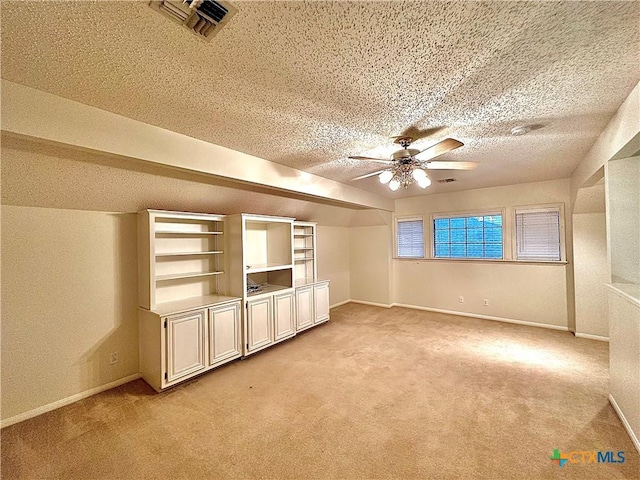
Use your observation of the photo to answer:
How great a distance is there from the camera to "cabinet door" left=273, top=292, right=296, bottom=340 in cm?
388

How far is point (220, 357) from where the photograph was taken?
3.15 m

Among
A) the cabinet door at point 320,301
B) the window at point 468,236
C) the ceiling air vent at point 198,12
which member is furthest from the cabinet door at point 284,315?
the window at point 468,236

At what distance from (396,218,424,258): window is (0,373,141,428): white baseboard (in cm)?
521

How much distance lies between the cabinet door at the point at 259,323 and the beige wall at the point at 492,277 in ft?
11.1

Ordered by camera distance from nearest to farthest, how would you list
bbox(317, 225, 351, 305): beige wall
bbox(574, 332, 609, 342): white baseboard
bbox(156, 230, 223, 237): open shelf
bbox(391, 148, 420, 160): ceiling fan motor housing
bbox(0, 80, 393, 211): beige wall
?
bbox(0, 80, 393, 211): beige wall < bbox(391, 148, 420, 160): ceiling fan motor housing < bbox(156, 230, 223, 237): open shelf < bbox(574, 332, 609, 342): white baseboard < bbox(317, 225, 351, 305): beige wall

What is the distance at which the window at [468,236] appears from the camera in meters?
4.90

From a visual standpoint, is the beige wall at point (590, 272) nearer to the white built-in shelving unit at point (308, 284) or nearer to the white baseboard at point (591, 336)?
the white baseboard at point (591, 336)

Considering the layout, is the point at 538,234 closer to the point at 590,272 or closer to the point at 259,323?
the point at 590,272

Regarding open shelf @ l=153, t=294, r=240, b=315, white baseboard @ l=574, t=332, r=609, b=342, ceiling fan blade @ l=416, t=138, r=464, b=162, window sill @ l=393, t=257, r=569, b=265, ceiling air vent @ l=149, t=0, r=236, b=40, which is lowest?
white baseboard @ l=574, t=332, r=609, b=342

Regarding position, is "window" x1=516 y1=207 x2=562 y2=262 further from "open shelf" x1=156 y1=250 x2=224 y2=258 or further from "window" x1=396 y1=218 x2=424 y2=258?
"open shelf" x1=156 y1=250 x2=224 y2=258

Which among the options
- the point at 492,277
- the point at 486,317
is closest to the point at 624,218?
the point at 492,277

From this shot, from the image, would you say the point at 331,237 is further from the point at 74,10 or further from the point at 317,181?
the point at 74,10

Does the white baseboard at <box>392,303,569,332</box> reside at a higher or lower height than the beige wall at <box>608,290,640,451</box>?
lower

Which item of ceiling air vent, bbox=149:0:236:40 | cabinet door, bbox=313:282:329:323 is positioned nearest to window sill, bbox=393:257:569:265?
cabinet door, bbox=313:282:329:323
